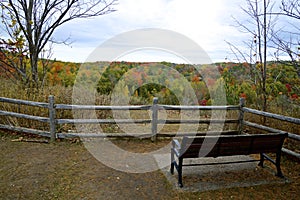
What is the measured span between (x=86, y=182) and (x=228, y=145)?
225cm

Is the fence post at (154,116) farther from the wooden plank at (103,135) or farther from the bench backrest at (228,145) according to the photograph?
the bench backrest at (228,145)

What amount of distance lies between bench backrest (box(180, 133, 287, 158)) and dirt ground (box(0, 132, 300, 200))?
0.54 m

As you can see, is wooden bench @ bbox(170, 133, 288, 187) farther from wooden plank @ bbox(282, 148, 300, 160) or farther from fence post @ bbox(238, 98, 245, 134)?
fence post @ bbox(238, 98, 245, 134)

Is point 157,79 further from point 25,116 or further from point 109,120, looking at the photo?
point 25,116

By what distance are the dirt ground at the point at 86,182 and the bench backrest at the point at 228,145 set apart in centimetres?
54

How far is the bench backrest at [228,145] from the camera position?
330 centimetres

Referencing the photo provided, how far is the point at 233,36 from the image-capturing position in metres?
6.91

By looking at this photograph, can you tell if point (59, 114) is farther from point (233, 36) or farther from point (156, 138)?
point (233, 36)

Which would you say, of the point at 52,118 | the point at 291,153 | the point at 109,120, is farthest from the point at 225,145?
the point at 52,118

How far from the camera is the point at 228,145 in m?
3.47

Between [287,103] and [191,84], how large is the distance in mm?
5589

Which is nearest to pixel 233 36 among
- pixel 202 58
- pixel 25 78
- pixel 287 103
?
pixel 202 58

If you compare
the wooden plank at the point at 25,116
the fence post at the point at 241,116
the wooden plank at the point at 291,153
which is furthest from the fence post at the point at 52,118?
the wooden plank at the point at 291,153

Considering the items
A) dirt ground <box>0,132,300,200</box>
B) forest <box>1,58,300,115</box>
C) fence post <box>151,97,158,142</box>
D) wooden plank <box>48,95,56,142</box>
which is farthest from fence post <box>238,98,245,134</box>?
wooden plank <box>48,95,56,142</box>
